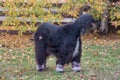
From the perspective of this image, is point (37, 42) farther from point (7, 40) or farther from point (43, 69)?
point (7, 40)

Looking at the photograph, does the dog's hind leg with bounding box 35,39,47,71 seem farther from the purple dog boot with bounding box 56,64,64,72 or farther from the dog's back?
the purple dog boot with bounding box 56,64,64,72

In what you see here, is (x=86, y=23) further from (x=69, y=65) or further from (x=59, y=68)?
(x=69, y=65)

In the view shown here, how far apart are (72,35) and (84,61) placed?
2.11 meters

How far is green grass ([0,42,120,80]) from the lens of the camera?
745 centimetres

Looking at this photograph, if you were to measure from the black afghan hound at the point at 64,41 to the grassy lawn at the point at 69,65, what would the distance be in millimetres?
329

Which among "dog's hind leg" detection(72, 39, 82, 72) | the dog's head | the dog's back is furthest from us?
the dog's back

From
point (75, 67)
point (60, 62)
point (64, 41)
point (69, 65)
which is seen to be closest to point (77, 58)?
point (75, 67)

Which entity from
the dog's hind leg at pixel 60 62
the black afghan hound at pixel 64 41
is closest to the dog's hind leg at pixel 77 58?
the black afghan hound at pixel 64 41

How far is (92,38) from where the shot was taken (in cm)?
1358

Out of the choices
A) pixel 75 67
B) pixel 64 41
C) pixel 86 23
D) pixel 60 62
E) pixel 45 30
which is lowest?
pixel 75 67

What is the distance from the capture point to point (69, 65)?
8305 mm

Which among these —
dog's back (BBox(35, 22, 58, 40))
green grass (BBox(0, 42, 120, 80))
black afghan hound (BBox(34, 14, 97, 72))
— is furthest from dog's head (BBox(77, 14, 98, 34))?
green grass (BBox(0, 42, 120, 80))

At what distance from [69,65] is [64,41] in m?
1.13

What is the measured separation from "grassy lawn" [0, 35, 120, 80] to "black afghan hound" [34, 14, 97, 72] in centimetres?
33
